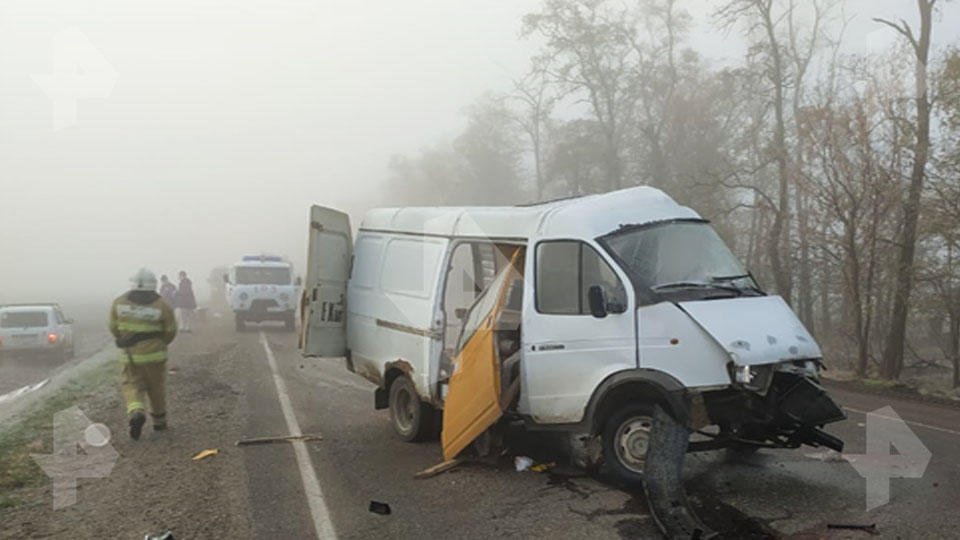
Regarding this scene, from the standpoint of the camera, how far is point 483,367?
22.0 ft

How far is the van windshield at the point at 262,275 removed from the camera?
24527mm

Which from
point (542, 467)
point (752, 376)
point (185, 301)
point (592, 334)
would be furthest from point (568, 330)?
point (185, 301)

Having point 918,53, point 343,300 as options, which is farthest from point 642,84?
point 343,300

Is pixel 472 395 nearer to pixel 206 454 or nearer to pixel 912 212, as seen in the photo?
pixel 206 454

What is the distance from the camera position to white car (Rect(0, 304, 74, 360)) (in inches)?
839

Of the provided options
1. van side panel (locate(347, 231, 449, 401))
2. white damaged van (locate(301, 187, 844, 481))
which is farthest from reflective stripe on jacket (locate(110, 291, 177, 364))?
white damaged van (locate(301, 187, 844, 481))

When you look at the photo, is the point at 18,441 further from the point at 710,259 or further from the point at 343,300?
the point at 710,259

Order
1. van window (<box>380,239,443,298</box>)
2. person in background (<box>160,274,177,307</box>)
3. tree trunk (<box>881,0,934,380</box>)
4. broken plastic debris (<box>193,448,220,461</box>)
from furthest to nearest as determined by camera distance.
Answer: person in background (<box>160,274,177,307</box>) < tree trunk (<box>881,0,934,380</box>) < van window (<box>380,239,443,298</box>) < broken plastic debris (<box>193,448,220,461</box>)

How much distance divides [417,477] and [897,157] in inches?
540

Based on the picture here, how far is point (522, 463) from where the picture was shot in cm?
698

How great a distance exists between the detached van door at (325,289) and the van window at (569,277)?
3.46 meters

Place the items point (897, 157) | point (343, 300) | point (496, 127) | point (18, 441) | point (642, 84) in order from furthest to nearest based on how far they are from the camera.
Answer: point (496, 127) < point (642, 84) < point (897, 157) < point (343, 300) < point (18, 441)

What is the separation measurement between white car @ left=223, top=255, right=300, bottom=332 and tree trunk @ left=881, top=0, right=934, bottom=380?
54.2 feet

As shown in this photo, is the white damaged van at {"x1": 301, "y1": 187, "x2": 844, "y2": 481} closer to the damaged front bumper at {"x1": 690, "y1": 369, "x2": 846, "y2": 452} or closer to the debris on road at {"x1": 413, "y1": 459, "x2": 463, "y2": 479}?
the damaged front bumper at {"x1": 690, "y1": 369, "x2": 846, "y2": 452}
